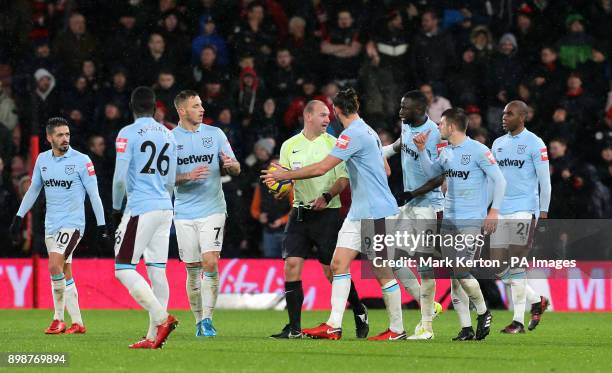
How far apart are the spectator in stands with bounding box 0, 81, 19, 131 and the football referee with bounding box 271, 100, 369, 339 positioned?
9574 mm

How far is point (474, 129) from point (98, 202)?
7.63 metres

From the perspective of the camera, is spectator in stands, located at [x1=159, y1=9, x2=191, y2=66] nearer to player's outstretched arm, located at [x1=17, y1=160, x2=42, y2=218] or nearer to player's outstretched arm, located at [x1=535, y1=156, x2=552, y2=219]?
player's outstretched arm, located at [x1=17, y1=160, x2=42, y2=218]

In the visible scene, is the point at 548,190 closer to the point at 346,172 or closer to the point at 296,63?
the point at 346,172

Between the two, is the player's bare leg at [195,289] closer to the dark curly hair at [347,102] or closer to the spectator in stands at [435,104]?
the dark curly hair at [347,102]

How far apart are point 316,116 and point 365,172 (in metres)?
1.16

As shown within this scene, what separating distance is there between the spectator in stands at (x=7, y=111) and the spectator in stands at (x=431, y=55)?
704 centimetres

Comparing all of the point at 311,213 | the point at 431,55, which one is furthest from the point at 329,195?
the point at 431,55

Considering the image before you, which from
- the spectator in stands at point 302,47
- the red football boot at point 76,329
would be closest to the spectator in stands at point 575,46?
the spectator in stands at point 302,47

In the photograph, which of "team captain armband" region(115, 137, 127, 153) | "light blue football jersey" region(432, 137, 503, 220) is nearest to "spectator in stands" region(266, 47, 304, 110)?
"light blue football jersey" region(432, 137, 503, 220)

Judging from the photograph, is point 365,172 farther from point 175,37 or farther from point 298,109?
point 175,37

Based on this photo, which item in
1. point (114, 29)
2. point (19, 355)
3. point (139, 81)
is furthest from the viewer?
point (114, 29)

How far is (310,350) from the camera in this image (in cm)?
1202

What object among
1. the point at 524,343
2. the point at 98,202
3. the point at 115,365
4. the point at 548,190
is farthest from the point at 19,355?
the point at 548,190

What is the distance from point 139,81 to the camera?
22844mm
